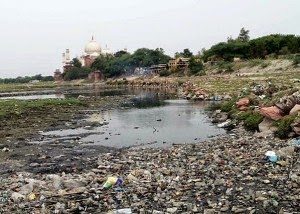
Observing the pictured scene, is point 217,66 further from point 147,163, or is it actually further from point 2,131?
point 147,163

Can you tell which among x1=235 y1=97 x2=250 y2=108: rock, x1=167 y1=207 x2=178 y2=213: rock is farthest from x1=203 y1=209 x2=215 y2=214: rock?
x1=235 y1=97 x2=250 y2=108: rock

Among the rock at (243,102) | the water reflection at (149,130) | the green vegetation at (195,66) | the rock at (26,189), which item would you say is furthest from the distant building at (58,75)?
the rock at (26,189)

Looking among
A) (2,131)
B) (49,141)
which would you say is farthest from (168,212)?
(2,131)

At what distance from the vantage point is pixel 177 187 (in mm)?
9547

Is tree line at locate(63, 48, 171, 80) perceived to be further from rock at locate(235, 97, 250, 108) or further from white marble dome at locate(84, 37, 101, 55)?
Answer: rock at locate(235, 97, 250, 108)

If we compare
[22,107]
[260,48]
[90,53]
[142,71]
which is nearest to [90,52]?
[90,53]

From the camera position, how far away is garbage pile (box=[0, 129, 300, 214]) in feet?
27.6

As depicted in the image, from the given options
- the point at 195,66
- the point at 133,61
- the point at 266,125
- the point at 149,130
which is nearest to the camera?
the point at 266,125

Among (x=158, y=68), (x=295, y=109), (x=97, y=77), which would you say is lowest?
(x=295, y=109)

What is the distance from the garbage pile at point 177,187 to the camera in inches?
331

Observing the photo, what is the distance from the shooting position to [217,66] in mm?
82375

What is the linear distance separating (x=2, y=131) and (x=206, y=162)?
47.7ft

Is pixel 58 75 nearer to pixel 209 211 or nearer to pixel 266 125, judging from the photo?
pixel 266 125

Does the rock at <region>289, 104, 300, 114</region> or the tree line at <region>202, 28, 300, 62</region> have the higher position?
the tree line at <region>202, 28, 300, 62</region>
